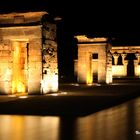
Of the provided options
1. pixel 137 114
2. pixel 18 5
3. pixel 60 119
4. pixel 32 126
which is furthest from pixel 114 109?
pixel 18 5

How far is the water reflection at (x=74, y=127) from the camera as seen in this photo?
24.4 feet

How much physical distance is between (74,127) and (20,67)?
34.8 feet

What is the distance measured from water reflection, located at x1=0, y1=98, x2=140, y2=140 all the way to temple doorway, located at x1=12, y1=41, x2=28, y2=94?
26.3 feet

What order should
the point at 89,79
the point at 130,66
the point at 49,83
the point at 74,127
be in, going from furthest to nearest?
the point at 130,66
the point at 89,79
the point at 49,83
the point at 74,127

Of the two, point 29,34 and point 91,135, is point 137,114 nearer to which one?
point 91,135

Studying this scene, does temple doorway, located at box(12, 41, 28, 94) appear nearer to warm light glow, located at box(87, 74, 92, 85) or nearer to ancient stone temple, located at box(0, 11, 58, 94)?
ancient stone temple, located at box(0, 11, 58, 94)

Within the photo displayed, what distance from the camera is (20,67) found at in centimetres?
1881

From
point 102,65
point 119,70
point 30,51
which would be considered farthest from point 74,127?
point 119,70

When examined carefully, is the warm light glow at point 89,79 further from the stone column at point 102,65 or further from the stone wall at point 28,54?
the stone wall at point 28,54

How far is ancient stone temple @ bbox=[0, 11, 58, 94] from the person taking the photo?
16938mm

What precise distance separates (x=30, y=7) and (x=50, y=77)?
3.13 metres

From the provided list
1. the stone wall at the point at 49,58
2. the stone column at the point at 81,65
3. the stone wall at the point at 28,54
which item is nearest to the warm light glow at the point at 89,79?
the stone column at the point at 81,65

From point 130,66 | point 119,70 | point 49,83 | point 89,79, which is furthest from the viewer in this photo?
point 130,66

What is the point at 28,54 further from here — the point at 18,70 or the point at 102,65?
the point at 102,65
